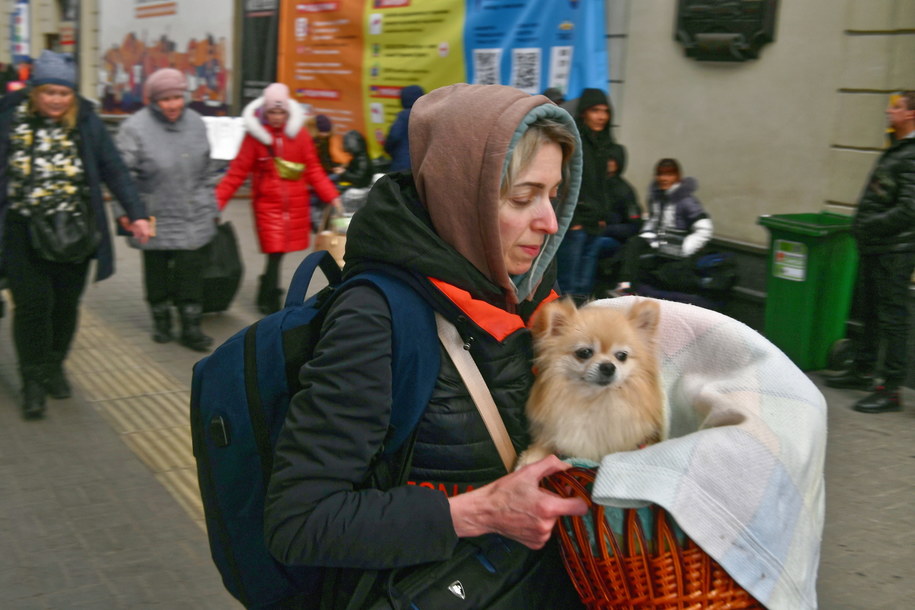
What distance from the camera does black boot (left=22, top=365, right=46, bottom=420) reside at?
20.4ft

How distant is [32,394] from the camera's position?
20.5 feet

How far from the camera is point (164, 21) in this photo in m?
19.2

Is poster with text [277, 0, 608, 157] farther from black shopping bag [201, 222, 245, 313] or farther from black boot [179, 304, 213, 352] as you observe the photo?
black boot [179, 304, 213, 352]

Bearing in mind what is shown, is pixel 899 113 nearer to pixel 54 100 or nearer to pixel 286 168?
pixel 286 168

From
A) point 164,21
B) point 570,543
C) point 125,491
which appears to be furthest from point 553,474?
point 164,21

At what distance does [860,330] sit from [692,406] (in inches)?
238

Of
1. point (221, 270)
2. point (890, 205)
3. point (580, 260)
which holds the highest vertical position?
point (890, 205)

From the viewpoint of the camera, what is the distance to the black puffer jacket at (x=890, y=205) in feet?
21.6

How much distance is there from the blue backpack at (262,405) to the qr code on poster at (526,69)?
856 centimetres

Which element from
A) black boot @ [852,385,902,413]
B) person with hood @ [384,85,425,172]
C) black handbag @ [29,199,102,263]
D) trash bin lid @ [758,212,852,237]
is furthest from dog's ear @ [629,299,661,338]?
person with hood @ [384,85,425,172]

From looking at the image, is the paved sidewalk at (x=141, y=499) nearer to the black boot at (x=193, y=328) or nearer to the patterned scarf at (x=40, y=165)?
the black boot at (x=193, y=328)

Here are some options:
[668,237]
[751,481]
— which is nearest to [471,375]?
[751,481]

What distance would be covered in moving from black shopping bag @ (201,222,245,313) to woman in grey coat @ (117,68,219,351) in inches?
12.8

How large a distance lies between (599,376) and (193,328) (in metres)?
6.46
